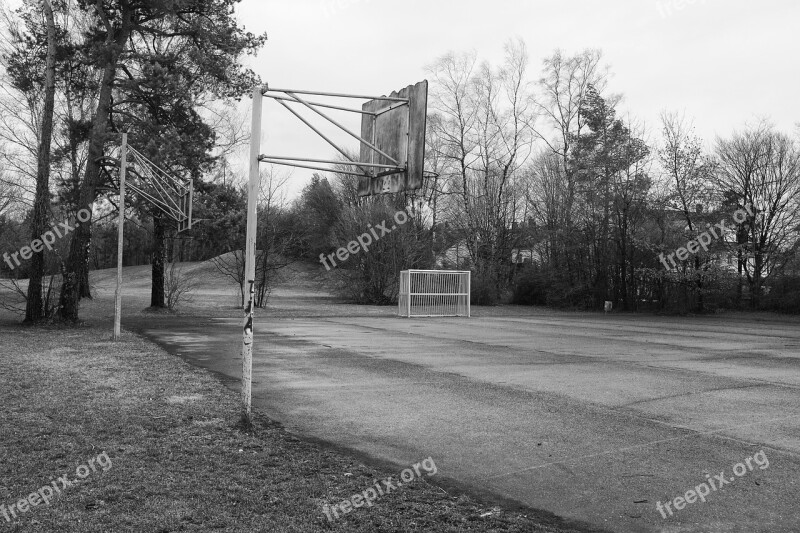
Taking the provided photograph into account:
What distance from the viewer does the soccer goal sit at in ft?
95.3

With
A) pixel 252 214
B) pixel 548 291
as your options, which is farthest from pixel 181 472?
pixel 548 291

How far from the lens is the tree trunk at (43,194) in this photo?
18.2 meters

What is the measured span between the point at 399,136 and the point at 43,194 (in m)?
14.9

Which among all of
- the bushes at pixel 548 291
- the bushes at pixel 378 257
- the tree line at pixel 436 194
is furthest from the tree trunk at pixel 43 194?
the bushes at pixel 548 291

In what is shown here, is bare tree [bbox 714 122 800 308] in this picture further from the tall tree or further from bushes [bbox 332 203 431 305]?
the tall tree

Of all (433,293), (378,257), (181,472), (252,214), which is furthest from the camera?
(378,257)

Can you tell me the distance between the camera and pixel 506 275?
1847 inches

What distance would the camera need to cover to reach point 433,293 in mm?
29828

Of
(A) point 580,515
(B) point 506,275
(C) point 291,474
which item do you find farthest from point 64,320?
(B) point 506,275

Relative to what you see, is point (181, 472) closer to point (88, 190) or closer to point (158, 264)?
point (88, 190)

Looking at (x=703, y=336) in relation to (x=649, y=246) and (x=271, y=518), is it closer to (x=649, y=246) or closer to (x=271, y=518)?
(x=649, y=246)

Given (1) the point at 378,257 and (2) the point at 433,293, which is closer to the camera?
(2) the point at 433,293

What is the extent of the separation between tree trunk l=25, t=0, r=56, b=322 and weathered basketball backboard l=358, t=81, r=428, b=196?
44.7 ft

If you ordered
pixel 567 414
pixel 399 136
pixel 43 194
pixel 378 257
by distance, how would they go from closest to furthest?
pixel 399 136 → pixel 567 414 → pixel 43 194 → pixel 378 257
